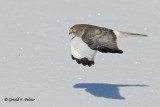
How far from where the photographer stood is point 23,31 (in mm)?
20094

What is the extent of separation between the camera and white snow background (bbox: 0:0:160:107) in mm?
14539

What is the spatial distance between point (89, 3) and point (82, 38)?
10.7 m

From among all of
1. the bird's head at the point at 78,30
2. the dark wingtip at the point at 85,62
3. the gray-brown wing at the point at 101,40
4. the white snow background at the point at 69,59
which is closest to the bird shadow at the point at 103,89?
the white snow background at the point at 69,59

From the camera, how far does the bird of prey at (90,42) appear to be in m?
13.3

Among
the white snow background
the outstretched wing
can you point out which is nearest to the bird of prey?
the outstretched wing

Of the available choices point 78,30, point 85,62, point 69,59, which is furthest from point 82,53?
point 69,59

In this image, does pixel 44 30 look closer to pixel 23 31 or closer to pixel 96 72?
pixel 23 31

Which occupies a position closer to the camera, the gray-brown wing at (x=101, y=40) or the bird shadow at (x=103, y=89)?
the gray-brown wing at (x=101, y=40)

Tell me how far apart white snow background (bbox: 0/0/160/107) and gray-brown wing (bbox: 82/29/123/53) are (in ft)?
5.20

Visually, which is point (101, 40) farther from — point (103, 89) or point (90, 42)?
point (103, 89)

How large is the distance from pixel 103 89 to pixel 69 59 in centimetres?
Result: 248

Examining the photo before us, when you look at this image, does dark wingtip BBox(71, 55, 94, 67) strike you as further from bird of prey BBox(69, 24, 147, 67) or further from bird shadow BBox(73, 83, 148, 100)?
bird shadow BBox(73, 83, 148, 100)

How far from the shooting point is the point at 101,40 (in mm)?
13398

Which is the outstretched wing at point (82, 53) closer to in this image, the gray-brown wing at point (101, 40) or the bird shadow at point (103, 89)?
the gray-brown wing at point (101, 40)
